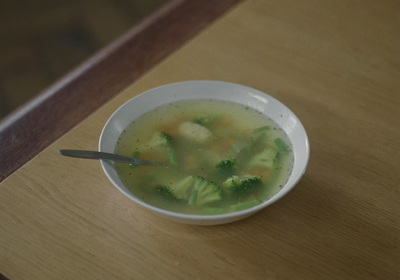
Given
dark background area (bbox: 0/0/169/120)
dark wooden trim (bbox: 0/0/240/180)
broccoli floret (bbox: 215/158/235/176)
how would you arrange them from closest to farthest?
broccoli floret (bbox: 215/158/235/176)
dark wooden trim (bbox: 0/0/240/180)
dark background area (bbox: 0/0/169/120)

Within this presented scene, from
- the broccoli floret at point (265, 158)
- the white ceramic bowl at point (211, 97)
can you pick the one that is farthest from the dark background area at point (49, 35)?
the broccoli floret at point (265, 158)

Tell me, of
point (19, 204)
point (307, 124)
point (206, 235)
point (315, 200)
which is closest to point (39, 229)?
point (19, 204)

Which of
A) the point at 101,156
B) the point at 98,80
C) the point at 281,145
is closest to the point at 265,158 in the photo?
the point at 281,145

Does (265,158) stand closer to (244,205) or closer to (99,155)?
(244,205)

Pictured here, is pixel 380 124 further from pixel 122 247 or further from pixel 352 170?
pixel 122 247

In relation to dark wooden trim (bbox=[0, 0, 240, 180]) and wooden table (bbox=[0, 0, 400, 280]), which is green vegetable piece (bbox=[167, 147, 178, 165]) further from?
dark wooden trim (bbox=[0, 0, 240, 180])

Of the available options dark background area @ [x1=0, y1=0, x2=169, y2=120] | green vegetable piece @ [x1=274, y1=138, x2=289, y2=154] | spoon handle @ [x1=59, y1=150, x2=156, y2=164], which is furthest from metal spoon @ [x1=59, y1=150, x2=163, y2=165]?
dark background area @ [x1=0, y1=0, x2=169, y2=120]
